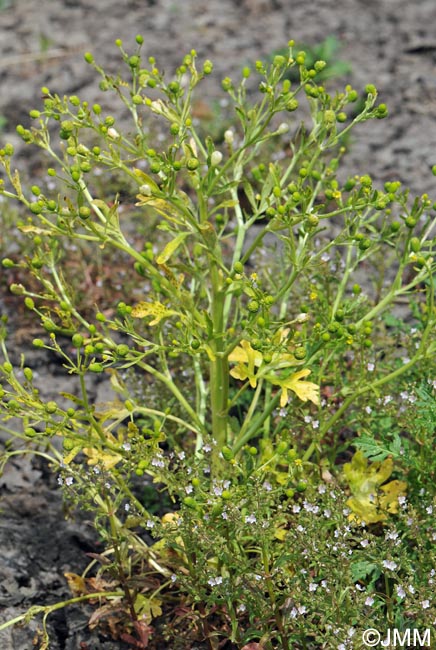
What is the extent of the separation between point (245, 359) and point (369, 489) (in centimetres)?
60

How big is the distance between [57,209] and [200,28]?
3892 millimetres

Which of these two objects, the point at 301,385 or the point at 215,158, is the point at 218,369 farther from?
the point at 215,158

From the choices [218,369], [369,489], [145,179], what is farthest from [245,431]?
[145,179]

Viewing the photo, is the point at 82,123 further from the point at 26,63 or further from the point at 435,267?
the point at 26,63

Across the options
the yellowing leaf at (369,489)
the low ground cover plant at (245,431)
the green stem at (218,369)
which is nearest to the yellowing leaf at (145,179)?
the low ground cover plant at (245,431)

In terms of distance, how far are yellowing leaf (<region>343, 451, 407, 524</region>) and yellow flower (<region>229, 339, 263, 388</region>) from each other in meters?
0.48

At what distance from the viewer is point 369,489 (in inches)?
109

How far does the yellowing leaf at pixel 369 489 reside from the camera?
2715 millimetres

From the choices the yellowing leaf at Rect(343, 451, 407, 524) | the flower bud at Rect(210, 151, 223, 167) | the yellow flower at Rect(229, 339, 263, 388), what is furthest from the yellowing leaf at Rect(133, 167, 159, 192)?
the yellowing leaf at Rect(343, 451, 407, 524)

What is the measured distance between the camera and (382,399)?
280cm

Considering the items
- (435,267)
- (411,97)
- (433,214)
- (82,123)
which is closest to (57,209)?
(82,123)

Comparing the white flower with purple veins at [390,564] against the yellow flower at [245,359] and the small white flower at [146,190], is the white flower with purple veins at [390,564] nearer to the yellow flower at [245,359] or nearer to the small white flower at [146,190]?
the yellow flower at [245,359]

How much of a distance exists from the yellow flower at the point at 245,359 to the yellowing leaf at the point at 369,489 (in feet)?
1.57

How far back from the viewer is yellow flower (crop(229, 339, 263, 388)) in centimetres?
246
